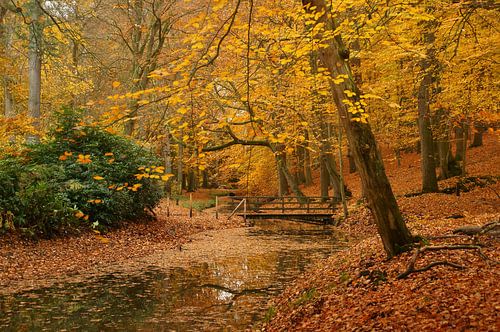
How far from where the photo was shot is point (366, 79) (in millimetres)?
25875

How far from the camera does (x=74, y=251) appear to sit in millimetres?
12289

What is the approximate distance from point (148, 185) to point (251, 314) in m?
10.7

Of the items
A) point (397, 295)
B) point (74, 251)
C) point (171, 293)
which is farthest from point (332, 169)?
point (397, 295)

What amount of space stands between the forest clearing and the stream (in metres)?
0.06

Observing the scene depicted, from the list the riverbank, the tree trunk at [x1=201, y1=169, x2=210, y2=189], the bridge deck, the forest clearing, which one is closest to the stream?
the forest clearing

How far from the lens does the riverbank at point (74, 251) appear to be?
10018 mm

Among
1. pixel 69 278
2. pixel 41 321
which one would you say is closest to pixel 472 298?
pixel 41 321

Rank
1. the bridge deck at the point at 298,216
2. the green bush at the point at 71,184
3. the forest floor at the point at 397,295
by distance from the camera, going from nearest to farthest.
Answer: the forest floor at the point at 397,295 → the green bush at the point at 71,184 → the bridge deck at the point at 298,216

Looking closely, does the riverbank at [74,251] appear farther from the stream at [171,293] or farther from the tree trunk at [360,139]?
the tree trunk at [360,139]

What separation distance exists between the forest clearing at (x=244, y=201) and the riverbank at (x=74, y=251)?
68 mm

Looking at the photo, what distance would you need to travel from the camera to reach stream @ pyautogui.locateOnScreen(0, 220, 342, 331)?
7.26m

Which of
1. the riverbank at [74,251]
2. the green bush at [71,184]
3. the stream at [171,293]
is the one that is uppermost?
the green bush at [71,184]

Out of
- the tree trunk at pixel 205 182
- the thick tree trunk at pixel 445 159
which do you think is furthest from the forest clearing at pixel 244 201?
the tree trunk at pixel 205 182

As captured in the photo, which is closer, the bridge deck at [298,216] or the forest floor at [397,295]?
the forest floor at [397,295]
